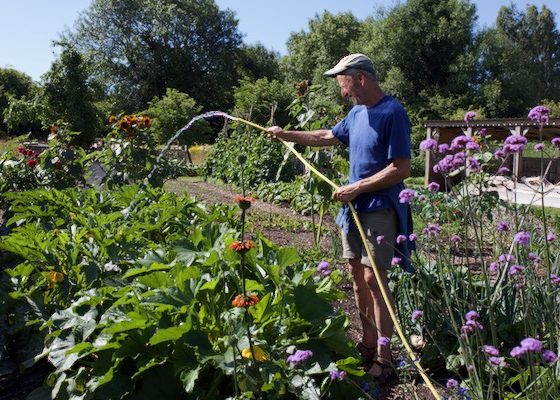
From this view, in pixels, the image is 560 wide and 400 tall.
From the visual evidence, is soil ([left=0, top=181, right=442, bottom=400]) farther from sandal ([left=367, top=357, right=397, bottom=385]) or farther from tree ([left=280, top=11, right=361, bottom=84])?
tree ([left=280, top=11, right=361, bottom=84])

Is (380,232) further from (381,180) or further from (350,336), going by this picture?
(350,336)

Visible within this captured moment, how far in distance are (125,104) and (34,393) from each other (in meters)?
43.3

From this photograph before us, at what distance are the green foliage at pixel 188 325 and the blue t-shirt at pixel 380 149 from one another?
1.58 ft

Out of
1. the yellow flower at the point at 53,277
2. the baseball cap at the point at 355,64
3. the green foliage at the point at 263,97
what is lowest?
the yellow flower at the point at 53,277

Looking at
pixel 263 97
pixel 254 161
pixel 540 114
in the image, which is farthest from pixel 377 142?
pixel 263 97

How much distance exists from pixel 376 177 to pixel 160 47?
45.8 m

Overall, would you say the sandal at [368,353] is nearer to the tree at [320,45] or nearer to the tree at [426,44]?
the tree at [426,44]

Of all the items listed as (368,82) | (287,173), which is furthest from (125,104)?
(368,82)

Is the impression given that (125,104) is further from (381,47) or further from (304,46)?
(381,47)

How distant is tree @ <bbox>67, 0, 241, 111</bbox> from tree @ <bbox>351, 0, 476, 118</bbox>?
50.4 ft

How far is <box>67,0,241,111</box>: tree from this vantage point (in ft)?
147

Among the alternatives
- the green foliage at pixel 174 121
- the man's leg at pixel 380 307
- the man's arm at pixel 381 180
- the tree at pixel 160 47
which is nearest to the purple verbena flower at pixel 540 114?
the man's arm at pixel 381 180

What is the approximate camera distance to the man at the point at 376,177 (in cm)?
280

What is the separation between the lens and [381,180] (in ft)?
Answer: 9.12
